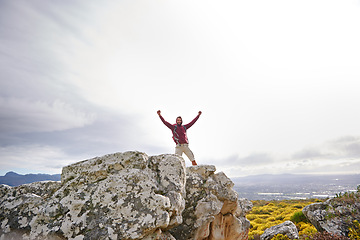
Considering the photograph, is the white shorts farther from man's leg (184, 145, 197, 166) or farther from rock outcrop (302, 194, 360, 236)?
rock outcrop (302, 194, 360, 236)

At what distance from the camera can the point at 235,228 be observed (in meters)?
13.1

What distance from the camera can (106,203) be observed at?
728cm

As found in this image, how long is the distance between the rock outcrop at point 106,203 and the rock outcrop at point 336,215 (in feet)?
25.9

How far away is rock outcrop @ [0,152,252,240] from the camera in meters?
6.80

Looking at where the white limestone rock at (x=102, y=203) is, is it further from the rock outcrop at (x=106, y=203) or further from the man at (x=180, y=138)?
the man at (x=180, y=138)

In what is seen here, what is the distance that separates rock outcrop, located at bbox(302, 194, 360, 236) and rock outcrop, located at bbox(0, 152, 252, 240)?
7887 millimetres

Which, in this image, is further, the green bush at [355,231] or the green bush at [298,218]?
the green bush at [298,218]

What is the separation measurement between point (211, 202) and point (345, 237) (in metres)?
6.81

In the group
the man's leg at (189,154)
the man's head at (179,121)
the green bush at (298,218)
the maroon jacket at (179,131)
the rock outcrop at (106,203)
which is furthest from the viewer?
the green bush at (298,218)

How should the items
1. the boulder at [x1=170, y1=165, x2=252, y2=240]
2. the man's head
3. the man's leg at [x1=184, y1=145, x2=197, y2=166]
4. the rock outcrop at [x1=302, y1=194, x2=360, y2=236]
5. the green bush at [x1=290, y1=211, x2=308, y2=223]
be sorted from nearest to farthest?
the boulder at [x1=170, y1=165, x2=252, y2=240] → the rock outcrop at [x1=302, y1=194, x2=360, y2=236] → the man's leg at [x1=184, y1=145, x2=197, y2=166] → the man's head → the green bush at [x1=290, y1=211, x2=308, y2=223]

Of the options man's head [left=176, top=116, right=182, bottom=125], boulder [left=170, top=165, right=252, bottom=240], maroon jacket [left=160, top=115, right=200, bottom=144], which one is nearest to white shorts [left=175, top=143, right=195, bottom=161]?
maroon jacket [left=160, top=115, right=200, bottom=144]

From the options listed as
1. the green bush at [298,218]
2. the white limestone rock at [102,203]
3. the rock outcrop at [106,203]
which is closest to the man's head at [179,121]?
the rock outcrop at [106,203]

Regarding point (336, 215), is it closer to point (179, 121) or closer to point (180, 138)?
point (180, 138)

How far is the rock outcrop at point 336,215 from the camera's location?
40.0 ft
